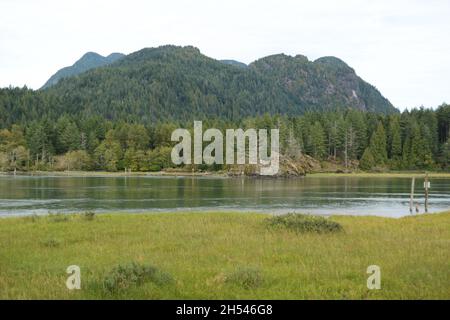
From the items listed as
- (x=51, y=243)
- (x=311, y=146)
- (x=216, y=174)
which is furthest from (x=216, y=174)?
(x=51, y=243)

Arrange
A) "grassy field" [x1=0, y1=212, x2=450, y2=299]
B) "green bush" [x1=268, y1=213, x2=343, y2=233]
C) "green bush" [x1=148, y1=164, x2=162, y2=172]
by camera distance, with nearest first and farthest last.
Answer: "grassy field" [x1=0, y1=212, x2=450, y2=299]
"green bush" [x1=268, y1=213, x2=343, y2=233]
"green bush" [x1=148, y1=164, x2=162, y2=172]

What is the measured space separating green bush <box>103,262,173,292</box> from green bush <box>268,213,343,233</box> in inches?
539

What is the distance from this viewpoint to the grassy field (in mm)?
14281

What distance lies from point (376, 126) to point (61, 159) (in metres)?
128

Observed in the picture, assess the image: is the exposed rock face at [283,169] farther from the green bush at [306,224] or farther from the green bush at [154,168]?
the green bush at [306,224]

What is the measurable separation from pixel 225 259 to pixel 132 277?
17.3 ft

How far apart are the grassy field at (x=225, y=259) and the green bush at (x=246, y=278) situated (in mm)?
32

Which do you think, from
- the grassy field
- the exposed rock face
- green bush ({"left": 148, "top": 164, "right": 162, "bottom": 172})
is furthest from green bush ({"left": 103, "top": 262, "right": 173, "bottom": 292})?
green bush ({"left": 148, "top": 164, "right": 162, "bottom": 172})

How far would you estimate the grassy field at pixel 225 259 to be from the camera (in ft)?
46.9

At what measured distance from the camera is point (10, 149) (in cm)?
19250

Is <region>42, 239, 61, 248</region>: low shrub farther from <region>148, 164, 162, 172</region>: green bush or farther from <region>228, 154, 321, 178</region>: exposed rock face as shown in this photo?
<region>148, 164, 162, 172</region>: green bush
